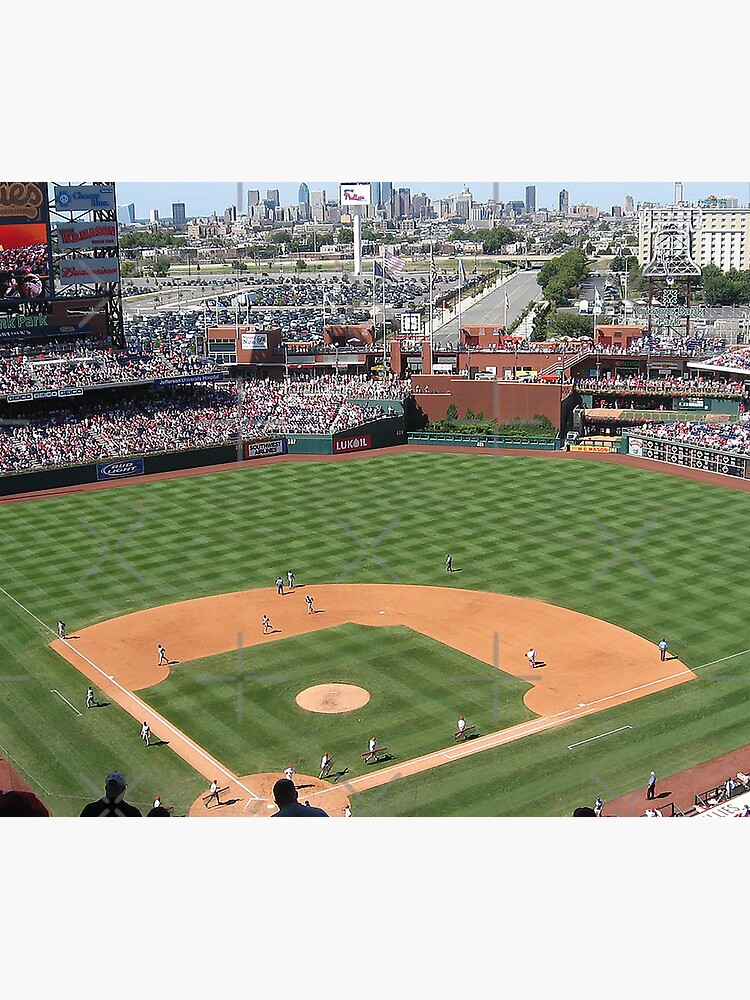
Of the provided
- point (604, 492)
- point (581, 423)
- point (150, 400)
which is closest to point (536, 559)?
point (604, 492)

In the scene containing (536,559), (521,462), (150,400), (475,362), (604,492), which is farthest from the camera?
(475,362)

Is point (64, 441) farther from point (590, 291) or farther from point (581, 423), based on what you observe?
point (590, 291)

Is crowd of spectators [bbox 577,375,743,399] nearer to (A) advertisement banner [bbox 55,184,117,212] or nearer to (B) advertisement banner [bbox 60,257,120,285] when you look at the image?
(B) advertisement banner [bbox 60,257,120,285]

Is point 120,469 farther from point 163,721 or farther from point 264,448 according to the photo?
point 163,721

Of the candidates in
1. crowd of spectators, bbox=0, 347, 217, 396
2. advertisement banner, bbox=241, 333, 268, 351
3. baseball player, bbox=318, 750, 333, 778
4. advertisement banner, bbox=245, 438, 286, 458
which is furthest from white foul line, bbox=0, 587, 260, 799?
advertisement banner, bbox=241, 333, 268, 351

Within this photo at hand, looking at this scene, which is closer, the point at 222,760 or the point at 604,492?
the point at 222,760

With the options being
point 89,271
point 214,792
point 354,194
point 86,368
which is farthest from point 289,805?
point 354,194

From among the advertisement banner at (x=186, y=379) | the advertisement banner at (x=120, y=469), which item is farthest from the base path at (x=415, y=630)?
the advertisement banner at (x=186, y=379)
